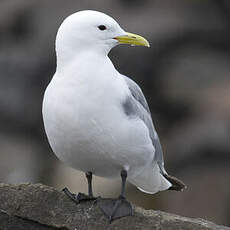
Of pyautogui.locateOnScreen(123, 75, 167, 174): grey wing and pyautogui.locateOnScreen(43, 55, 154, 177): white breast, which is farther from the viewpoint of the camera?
pyautogui.locateOnScreen(123, 75, 167, 174): grey wing

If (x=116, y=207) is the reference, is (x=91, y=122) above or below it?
above

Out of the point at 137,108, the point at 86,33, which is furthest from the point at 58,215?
the point at 86,33

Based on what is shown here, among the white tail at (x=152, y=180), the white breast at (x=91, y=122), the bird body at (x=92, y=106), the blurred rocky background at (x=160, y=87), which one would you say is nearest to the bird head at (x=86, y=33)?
the bird body at (x=92, y=106)

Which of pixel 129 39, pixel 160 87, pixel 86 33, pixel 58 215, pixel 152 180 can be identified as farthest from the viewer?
pixel 160 87

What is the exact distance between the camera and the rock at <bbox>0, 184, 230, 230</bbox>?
20.0 ft

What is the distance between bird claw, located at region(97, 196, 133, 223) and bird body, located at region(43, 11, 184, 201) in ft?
0.80

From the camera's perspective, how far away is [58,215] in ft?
20.4

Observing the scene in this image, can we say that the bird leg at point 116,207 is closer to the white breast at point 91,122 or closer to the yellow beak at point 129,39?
the white breast at point 91,122

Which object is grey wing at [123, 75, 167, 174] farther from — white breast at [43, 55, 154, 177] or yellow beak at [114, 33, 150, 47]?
yellow beak at [114, 33, 150, 47]

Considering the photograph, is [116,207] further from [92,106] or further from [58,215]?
[92,106]

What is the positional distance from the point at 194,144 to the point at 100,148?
20.2ft

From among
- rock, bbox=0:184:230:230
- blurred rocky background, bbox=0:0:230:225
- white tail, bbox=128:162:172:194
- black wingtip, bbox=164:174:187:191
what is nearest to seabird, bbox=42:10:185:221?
rock, bbox=0:184:230:230

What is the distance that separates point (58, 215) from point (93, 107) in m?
0.88

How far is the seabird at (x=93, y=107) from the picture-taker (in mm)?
5785
